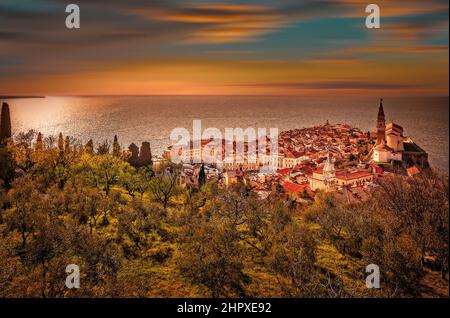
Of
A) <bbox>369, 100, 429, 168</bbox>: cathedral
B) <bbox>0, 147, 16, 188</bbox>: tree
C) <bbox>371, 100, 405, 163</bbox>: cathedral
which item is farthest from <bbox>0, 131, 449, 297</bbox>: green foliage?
<bbox>371, 100, 405, 163</bbox>: cathedral

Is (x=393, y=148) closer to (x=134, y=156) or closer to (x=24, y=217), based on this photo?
(x=134, y=156)

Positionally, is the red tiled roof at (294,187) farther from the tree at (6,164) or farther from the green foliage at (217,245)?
the tree at (6,164)

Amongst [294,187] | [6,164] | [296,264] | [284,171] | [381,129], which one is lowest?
[296,264]

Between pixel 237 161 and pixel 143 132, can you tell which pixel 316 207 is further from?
pixel 143 132

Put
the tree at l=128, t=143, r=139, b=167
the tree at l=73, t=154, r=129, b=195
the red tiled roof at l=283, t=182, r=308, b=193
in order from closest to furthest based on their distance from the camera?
the tree at l=73, t=154, r=129, b=195 → the red tiled roof at l=283, t=182, r=308, b=193 → the tree at l=128, t=143, r=139, b=167

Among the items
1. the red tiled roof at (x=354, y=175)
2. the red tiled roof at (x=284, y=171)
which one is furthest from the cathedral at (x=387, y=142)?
the red tiled roof at (x=284, y=171)

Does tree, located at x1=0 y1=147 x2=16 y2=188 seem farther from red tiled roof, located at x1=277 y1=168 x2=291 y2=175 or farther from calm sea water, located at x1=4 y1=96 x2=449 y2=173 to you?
red tiled roof, located at x1=277 y1=168 x2=291 y2=175

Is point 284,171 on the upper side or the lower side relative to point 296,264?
upper

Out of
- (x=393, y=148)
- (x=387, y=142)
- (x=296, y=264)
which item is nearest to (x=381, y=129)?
(x=387, y=142)

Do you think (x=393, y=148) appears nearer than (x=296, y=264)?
No

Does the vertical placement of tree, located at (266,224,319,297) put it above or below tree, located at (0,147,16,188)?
below
